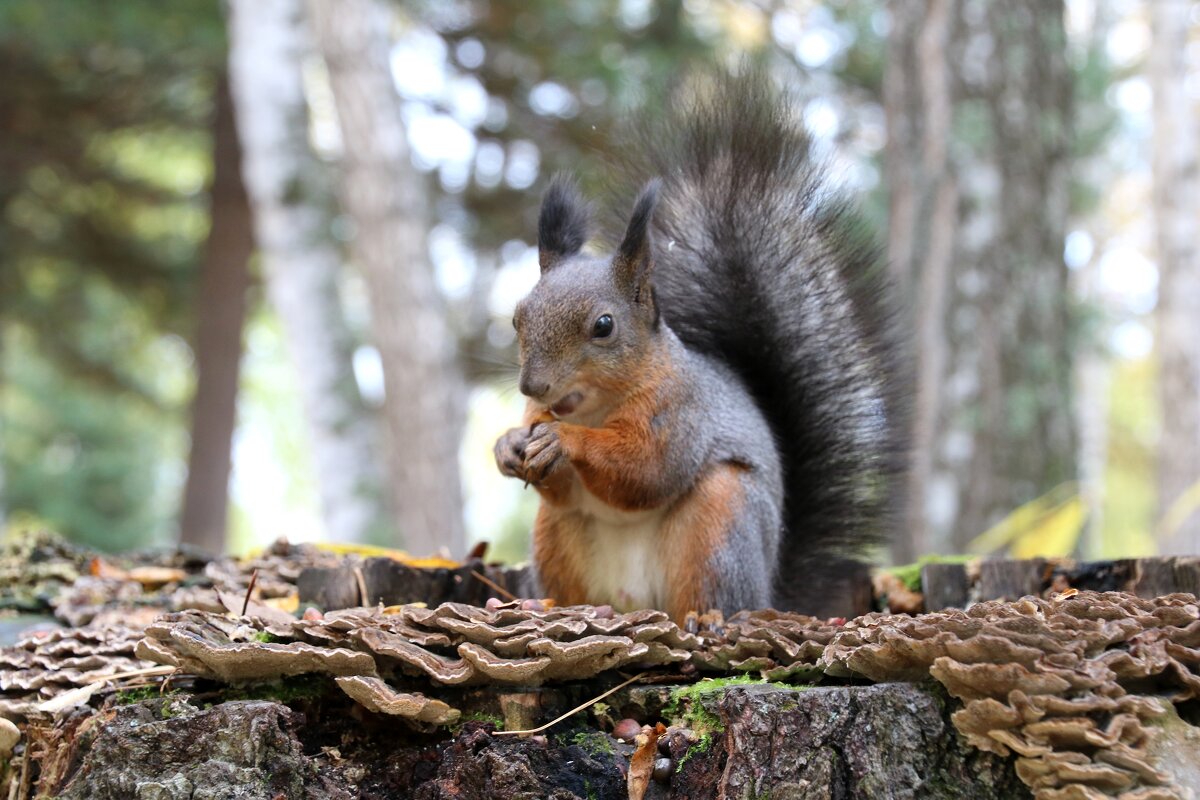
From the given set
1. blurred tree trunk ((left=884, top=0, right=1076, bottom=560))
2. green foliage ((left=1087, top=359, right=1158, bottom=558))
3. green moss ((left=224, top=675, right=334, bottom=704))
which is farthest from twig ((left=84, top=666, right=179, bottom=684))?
green foliage ((left=1087, top=359, right=1158, bottom=558))

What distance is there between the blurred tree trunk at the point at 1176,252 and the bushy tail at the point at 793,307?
484 centimetres

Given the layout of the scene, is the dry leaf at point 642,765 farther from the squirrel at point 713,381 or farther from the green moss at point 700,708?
the squirrel at point 713,381

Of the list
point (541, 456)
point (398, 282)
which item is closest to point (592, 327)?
point (541, 456)

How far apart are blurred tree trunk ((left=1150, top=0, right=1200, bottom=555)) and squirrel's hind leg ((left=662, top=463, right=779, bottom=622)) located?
5.32 meters

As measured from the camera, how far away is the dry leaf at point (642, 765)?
1.42 m

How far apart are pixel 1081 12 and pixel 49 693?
12.8 metres

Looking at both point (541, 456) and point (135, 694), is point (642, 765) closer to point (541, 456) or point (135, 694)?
point (541, 456)

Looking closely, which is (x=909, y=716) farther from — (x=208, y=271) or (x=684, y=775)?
(x=208, y=271)

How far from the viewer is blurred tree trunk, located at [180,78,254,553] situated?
328 inches

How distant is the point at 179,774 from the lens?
4.57 ft

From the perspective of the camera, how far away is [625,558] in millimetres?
2070

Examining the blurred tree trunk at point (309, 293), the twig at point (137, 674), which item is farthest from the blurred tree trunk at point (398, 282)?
the twig at point (137, 674)

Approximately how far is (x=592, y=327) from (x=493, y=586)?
1.74ft

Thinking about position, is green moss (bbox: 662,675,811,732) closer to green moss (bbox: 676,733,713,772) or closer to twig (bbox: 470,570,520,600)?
green moss (bbox: 676,733,713,772)
